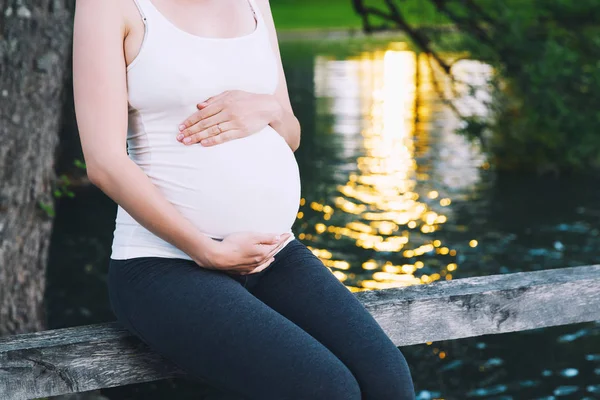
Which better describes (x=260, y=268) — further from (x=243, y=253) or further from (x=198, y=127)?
(x=198, y=127)

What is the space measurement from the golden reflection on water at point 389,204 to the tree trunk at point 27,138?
4073 millimetres

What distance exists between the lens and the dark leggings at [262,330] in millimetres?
1735

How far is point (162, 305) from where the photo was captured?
1826mm

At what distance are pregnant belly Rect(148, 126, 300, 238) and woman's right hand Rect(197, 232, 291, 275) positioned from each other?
0.16 ft

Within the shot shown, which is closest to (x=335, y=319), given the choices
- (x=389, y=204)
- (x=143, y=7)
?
(x=143, y=7)

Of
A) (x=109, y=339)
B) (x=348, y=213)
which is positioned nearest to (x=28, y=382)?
(x=109, y=339)

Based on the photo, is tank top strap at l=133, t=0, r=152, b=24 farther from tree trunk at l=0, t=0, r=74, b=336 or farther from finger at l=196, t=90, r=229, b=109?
tree trunk at l=0, t=0, r=74, b=336

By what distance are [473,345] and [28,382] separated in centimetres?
487

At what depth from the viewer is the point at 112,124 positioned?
1854 millimetres

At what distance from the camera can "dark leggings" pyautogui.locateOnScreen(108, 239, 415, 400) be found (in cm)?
174

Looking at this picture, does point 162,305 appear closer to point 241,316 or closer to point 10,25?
point 241,316

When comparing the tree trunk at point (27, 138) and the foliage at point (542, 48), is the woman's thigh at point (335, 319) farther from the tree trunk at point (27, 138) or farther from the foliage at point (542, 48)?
the foliage at point (542, 48)

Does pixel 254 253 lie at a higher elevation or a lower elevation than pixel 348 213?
higher

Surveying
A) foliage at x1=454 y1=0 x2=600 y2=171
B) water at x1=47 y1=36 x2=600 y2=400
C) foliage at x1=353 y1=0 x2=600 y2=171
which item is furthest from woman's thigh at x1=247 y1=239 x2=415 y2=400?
foliage at x1=454 y1=0 x2=600 y2=171
